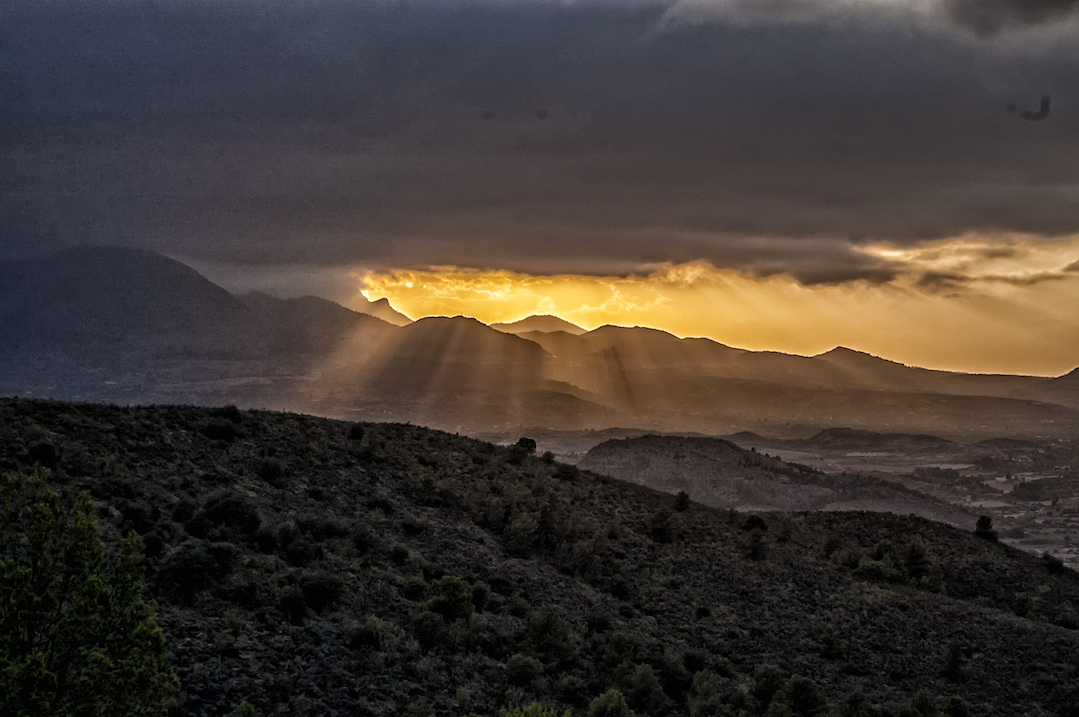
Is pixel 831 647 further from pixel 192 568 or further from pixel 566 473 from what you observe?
pixel 192 568

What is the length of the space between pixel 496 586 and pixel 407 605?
5992 millimetres

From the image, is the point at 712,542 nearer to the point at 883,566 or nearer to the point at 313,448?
the point at 883,566

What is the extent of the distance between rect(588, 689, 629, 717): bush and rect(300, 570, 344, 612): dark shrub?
9.02 m

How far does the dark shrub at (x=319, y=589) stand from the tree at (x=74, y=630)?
10.3 meters

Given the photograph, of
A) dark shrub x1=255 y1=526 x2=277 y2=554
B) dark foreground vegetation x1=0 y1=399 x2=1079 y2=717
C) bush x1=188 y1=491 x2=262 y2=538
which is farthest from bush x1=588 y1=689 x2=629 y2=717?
bush x1=188 y1=491 x2=262 y2=538

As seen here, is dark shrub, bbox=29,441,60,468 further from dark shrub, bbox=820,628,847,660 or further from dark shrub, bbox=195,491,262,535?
dark shrub, bbox=820,628,847,660

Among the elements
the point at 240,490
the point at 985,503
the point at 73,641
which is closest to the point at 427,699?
the point at 73,641

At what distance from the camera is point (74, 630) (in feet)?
44.8

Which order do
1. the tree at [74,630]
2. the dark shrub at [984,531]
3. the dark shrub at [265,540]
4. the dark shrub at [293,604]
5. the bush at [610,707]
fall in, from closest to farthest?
the tree at [74,630]
the bush at [610,707]
the dark shrub at [293,604]
the dark shrub at [265,540]
the dark shrub at [984,531]

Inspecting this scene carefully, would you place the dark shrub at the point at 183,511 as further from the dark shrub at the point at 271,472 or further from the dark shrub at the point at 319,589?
the dark shrub at the point at 271,472

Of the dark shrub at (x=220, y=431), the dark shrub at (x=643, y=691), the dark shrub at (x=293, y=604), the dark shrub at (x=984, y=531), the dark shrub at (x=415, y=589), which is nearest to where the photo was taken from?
the dark shrub at (x=293, y=604)

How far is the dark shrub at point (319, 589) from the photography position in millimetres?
25000

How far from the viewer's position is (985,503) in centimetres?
15900

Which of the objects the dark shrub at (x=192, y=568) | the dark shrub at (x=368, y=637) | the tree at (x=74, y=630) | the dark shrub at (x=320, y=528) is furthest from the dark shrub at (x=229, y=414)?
the tree at (x=74, y=630)
